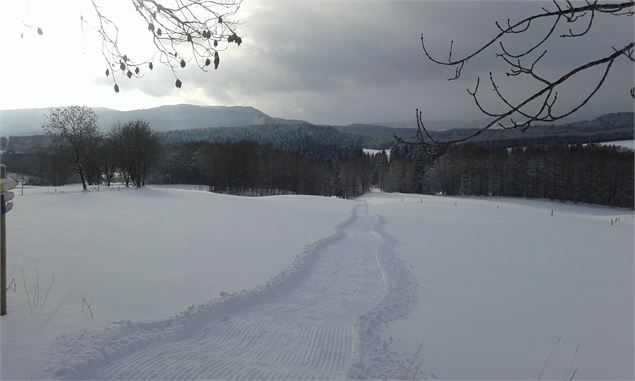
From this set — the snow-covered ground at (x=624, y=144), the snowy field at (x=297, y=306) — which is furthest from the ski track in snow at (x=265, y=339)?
the snow-covered ground at (x=624, y=144)

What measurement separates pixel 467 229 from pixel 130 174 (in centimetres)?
3277

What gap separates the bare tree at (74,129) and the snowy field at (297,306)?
2190 centimetres

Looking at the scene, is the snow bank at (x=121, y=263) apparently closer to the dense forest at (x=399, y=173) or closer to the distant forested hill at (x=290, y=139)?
the dense forest at (x=399, y=173)

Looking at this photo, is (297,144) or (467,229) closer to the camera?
(467,229)

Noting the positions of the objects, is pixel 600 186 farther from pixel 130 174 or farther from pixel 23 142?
pixel 23 142

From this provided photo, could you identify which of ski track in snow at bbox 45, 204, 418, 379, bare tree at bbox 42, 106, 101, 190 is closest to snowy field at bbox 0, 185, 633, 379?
ski track in snow at bbox 45, 204, 418, 379

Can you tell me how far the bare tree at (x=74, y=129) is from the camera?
33469mm

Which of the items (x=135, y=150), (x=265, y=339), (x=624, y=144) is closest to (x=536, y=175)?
(x=624, y=144)

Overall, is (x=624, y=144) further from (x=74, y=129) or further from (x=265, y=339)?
(x=265, y=339)

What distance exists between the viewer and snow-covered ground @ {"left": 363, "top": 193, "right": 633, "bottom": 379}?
17.4ft

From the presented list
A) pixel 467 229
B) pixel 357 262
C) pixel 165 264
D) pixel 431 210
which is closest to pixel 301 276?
pixel 357 262

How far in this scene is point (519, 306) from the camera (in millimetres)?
7883

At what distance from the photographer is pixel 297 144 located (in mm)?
120312

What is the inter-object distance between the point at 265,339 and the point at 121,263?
4988 mm
